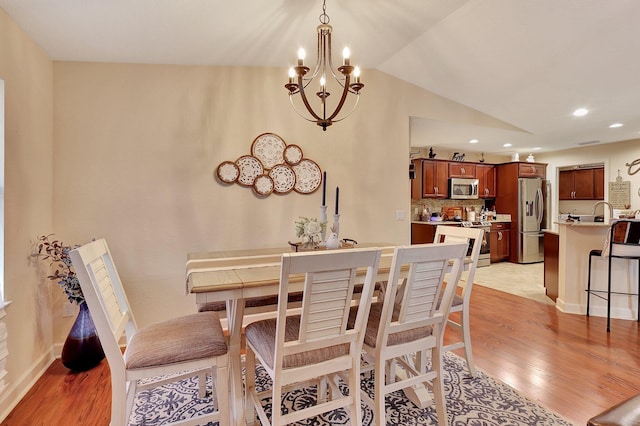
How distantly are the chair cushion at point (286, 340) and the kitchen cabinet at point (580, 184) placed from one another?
25.9ft

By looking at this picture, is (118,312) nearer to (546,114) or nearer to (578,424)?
(578,424)

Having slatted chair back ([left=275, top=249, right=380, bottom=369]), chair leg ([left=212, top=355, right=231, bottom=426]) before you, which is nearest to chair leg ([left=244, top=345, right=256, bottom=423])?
chair leg ([left=212, top=355, right=231, bottom=426])

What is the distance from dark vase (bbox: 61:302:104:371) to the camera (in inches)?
91.4

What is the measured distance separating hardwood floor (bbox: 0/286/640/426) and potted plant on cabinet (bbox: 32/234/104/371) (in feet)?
0.27

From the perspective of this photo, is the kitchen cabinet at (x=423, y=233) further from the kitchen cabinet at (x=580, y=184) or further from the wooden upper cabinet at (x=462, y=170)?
the kitchen cabinet at (x=580, y=184)

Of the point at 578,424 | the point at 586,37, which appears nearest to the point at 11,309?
the point at 578,424

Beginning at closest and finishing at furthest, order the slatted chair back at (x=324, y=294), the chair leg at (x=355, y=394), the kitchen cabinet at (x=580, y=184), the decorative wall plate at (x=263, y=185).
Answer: the slatted chair back at (x=324, y=294) < the chair leg at (x=355, y=394) < the decorative wall plate at (x=263, y=185) < the kitchen cabinet at (x=580, y=184)

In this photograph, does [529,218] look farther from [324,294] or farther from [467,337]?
[324,294]

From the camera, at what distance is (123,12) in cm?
210

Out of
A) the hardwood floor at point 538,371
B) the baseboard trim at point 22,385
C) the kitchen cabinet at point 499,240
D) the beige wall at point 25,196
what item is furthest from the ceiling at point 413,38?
the kitchen cabinet at point 499,240

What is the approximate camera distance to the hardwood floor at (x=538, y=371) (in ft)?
6.27

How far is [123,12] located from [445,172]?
5.36m

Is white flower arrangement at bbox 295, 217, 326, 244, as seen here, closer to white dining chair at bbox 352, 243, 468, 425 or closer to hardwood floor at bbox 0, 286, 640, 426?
white dining chair at bbox 352, 243, 468, 425

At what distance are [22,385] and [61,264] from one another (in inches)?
32.7
